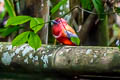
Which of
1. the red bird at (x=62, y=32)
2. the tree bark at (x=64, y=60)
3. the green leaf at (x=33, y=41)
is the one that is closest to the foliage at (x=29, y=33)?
the green leaf at (x=33, y=41)

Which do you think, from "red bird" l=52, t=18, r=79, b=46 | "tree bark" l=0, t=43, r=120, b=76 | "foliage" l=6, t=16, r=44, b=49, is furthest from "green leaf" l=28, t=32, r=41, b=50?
"red bird" l=52, t=18, r=79, b=46

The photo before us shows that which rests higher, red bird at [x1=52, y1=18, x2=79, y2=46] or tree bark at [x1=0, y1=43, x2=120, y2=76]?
red bird at [x1=52, y1=18, x2=79, y2=46]

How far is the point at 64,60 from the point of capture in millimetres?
821

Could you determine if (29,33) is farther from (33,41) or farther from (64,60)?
(64,60)

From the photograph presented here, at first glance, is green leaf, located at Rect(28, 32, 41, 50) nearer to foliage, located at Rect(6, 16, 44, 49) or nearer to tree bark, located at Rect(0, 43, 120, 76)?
foliage, located at Rect(6, 16, 44, 49)

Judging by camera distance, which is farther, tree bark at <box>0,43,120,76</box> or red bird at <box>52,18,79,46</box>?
red bird at <box>52,18,79,46</box>

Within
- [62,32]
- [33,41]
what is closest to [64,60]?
[33,41]

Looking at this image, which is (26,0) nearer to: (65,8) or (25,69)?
(65,8)

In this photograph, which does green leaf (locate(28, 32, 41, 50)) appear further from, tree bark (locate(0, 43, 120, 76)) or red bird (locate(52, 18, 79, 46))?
red bird (locate(52, 18, 79, 46))

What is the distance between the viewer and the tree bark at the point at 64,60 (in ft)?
2.50

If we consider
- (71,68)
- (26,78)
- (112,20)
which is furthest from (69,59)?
(112,20)

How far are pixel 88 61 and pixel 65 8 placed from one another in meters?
0.59

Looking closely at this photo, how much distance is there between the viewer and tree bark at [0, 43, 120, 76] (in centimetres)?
76

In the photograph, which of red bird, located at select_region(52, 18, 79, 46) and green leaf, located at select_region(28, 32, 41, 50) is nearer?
green leaf, located at select_region(28, 32, 41, 50)
